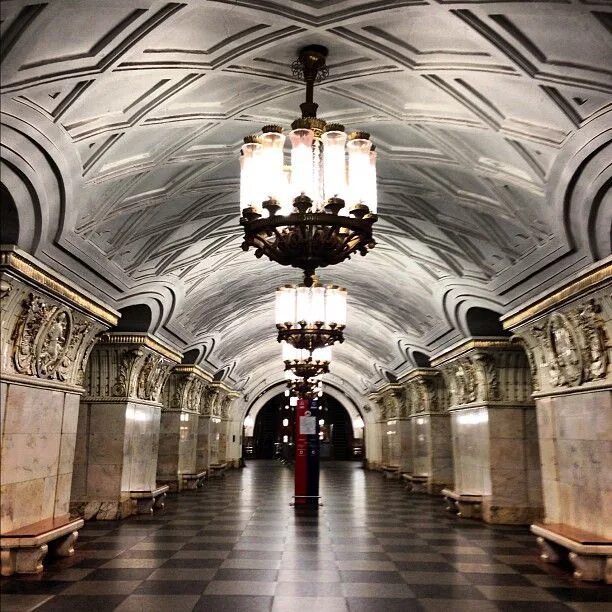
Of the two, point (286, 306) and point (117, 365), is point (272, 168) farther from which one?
point (117, 365)

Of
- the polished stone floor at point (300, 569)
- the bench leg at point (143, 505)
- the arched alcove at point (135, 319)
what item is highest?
the arched alcove at point (135, 319)

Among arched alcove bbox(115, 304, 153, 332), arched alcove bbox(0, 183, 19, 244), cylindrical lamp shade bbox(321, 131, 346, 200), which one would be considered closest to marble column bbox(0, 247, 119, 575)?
arched alcove bbox(0, 183, 19, 244)

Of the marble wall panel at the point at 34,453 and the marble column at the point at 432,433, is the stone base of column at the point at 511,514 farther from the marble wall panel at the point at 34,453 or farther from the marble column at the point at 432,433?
the marble wall panel at the point at 34,453

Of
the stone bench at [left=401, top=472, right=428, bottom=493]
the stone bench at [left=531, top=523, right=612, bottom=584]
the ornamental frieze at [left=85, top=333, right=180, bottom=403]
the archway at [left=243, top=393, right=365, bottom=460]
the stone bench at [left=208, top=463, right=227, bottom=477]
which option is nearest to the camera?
the stone bench at [left=531, top=523, right=612, bottom=584]

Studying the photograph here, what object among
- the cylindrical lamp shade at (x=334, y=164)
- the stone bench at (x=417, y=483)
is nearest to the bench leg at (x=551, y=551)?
the cylindrical lamp shade at (x=334, y=164)

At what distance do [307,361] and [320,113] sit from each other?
5381 mm

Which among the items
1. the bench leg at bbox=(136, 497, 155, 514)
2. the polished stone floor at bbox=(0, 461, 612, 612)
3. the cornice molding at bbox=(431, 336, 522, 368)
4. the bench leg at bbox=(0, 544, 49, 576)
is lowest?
the polished stone floor at bbox=(0, 461, 612, 612)

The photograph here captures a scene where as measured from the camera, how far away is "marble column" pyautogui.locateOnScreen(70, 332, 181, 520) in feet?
35.5

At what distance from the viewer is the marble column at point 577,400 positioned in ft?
22.1

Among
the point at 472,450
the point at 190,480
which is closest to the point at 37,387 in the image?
the point at 472,450

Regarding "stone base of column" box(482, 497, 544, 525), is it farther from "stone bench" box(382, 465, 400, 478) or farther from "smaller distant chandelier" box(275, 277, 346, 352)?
"stone bench" box(382, 465, 400, 478)

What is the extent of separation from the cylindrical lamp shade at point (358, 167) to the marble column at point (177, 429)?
40.1 ft

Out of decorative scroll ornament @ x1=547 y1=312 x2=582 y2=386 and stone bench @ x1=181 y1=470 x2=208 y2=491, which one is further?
stone bench @ x1=181 y1=470 x2=208 y2=491

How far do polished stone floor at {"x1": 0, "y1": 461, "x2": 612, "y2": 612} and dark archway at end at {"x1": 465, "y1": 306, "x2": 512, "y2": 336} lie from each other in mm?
Answer: 3225
